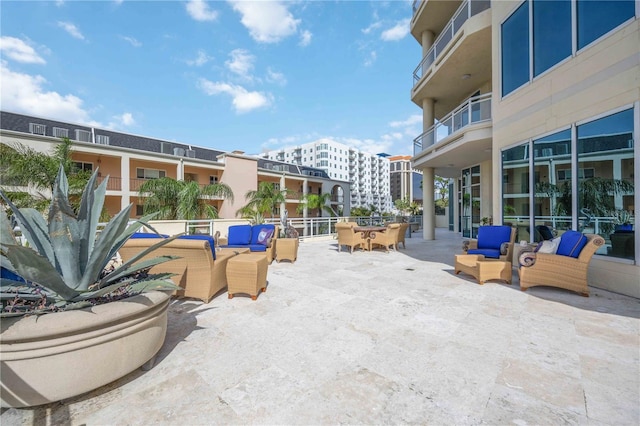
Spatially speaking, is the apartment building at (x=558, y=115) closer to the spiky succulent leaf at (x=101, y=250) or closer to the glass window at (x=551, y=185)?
the glass window at (x=551, y=185)

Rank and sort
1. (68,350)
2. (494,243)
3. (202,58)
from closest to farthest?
1. (68,350)
2. (494,243)
3. (202,58)

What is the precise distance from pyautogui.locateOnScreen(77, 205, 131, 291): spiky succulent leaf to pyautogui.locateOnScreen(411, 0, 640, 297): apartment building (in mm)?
7621

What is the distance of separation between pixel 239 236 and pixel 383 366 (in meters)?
5.76

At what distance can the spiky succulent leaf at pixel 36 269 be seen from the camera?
1794 millimetres

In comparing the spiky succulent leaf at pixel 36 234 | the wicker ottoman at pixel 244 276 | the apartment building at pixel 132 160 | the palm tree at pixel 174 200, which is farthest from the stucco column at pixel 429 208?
the spiky succulent leaf at pixel 36 234

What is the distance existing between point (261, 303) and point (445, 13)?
15.1m

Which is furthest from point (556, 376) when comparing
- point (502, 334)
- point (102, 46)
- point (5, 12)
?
point (102, 46)

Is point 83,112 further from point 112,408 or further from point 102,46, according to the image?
point 112,408

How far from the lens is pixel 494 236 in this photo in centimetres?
689

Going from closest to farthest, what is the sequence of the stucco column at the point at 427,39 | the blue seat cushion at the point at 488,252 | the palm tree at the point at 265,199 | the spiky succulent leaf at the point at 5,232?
the spiky succulent leaf at the point at 5,232 < the blue seat cushion at the point at 488,252 < the stucco column at the point at 427,39 < the palm tree at the point at 265,199

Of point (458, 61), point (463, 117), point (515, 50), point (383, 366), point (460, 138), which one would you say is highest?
point (458, 61)

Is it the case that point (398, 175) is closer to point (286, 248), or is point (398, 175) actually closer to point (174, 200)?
point (174, 200)

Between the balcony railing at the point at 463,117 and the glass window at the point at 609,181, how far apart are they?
12.8 ft

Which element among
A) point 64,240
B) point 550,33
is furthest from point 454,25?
point 64,240
